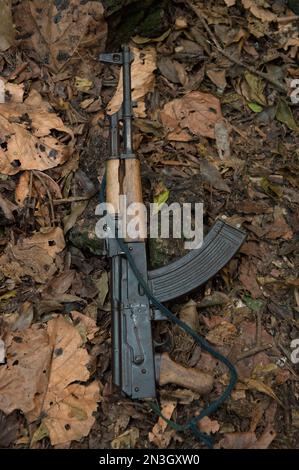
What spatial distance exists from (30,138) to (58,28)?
997 millimetres

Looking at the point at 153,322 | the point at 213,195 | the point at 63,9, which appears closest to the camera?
the point at 153,322

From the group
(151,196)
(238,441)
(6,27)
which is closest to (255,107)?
(151,196)

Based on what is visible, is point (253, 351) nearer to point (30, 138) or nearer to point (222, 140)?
point (222, 140)

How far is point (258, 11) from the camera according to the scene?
4820 mm

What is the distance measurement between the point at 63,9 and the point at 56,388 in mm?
2962

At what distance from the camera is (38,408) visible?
361cm

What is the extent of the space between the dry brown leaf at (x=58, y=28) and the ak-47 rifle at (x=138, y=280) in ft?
2.17

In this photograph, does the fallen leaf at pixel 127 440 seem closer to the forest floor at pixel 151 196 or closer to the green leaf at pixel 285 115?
the forest floor at pixel 151 196

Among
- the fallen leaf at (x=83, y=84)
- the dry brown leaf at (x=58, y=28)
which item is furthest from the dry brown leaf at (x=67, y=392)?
the dry brown leaf at (x=58, y=28)

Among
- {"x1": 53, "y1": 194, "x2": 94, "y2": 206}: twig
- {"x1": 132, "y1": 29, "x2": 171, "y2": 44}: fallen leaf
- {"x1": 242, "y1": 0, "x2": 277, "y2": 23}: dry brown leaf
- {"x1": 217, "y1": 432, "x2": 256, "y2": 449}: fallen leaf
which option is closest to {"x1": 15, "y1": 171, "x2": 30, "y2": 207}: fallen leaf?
{"x1": 53, "y1": 194, "x2": 94, "y2": 206}: twig

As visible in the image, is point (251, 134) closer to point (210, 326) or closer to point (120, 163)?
point (120, 163)

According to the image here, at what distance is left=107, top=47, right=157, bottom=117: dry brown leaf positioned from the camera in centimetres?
455

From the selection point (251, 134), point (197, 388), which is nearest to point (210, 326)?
point (197, 388)

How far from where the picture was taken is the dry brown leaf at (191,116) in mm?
4512
